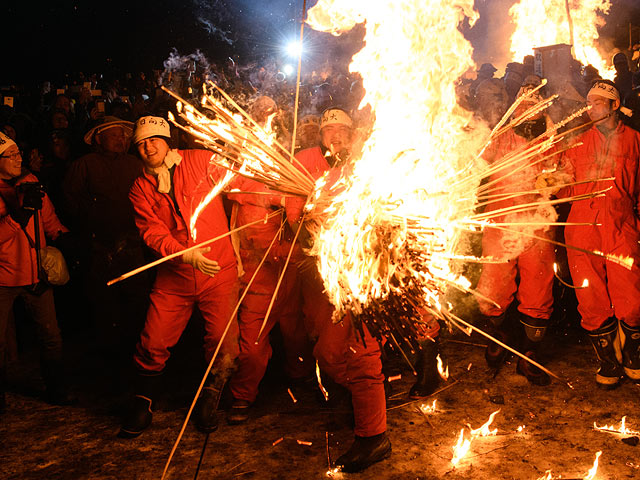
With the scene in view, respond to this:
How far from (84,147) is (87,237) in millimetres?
2051

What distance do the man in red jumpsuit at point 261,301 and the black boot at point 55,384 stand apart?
1602 mm

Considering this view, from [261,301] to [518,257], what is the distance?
2.49 metres

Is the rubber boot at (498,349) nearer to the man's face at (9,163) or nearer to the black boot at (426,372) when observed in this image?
the black boot at (426,372)

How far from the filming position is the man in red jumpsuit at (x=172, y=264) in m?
4.10

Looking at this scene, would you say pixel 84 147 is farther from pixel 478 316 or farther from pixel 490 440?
pixel 490 440

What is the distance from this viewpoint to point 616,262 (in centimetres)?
450

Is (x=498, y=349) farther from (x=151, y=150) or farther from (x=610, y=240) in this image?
(x=151, y=150)

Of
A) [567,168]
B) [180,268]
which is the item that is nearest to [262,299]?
[180,268]

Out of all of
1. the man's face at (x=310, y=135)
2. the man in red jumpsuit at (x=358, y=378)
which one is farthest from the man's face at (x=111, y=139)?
the man in red jumpsuit at (x=358, y=378)

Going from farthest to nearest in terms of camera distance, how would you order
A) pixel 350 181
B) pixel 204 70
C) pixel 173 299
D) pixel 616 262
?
pixel 204 70 < pixel 616 262 < pixel 173 299 < pixel 350 181

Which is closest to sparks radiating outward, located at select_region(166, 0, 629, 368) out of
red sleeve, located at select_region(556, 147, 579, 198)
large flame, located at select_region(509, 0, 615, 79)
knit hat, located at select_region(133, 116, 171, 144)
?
knit hat, located at select_region(133, 116, 171, 144)

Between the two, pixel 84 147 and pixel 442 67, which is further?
pixel 84 147

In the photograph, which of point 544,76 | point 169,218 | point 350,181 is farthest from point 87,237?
point 544,76

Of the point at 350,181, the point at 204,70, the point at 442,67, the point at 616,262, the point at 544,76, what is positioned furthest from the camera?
the point at 204,70
